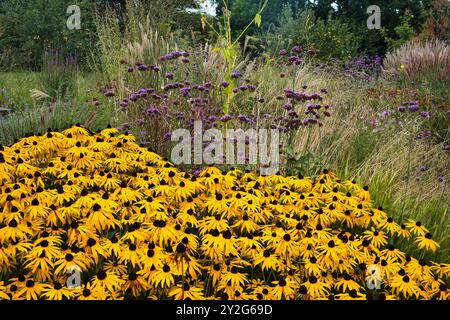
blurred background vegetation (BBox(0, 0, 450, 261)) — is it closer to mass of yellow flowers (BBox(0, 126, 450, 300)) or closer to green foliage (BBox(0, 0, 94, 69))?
mass of yellow flowers (BBox(0, 126, 450, 300))

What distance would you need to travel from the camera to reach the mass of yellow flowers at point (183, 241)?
2137 millimetres

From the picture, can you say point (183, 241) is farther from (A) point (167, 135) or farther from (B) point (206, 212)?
(A) point (167, 135)

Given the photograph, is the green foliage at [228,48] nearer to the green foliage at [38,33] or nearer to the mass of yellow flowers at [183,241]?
the mass of yellow flowers at [183,241]

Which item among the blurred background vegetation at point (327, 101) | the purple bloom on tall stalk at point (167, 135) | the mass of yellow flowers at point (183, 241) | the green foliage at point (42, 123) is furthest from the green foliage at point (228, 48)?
the mass of yellow flowers at point (183, 241)

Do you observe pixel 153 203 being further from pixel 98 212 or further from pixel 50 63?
pixel 50 63

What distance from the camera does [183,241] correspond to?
2.24m

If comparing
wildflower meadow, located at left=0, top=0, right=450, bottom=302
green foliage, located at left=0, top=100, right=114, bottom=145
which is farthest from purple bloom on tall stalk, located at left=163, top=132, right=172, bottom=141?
green foliage, located at left=0, top=100, right=114, bottom=145

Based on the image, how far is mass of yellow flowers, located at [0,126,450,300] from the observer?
7.01ft

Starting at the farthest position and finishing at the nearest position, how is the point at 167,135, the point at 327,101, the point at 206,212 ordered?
the point at 327,101 < the point at 167,135 < the point at 206,212

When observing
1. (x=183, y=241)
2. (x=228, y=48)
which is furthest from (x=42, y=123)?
(x=183, y=241)

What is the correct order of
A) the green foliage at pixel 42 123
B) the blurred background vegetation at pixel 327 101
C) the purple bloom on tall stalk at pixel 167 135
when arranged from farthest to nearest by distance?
the green foliage at pixel 42 123
the blurred background vegetation at pixel 327 101
the purple bloom on tall stalk at pixel 167 135

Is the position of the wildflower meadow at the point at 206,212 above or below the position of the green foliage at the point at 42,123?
below
